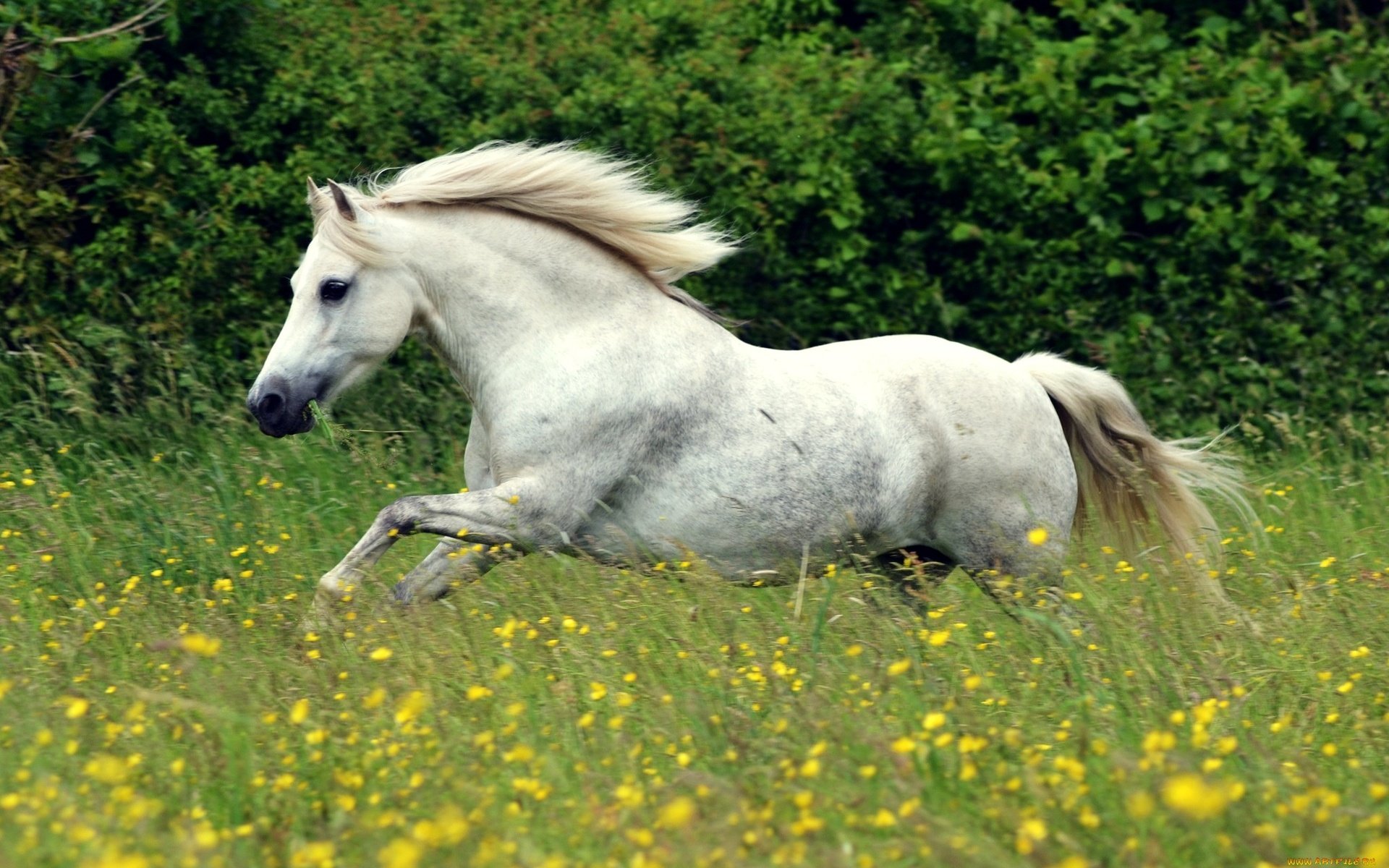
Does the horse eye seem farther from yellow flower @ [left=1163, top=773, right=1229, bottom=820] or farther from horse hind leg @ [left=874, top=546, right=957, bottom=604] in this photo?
yellow flower @ [left=1163, top=773, right=1229, bottom=820]

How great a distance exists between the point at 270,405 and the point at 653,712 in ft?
4.75

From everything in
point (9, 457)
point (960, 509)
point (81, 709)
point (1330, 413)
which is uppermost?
point (81, 709)

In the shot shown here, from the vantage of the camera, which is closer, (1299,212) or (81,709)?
(81,709)

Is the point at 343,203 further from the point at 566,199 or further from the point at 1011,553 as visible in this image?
the point at 1011,553

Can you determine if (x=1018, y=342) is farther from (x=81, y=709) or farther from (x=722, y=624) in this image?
(x=81, y=709)

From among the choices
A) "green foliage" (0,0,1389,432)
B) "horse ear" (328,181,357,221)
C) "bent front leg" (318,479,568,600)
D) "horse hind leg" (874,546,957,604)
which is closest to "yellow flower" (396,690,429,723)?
"bent front leg" (318,479,568,600)

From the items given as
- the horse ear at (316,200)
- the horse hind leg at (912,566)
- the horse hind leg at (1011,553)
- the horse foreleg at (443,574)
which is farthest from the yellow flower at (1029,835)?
the horse ear at (316,200)

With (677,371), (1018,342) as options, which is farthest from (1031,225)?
(677,371)

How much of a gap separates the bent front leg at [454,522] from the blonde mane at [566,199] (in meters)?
0.84

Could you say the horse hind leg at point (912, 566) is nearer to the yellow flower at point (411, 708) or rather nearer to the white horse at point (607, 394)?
the white horse at point (607, 394)

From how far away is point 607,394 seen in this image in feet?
15.1

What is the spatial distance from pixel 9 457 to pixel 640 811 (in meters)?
4.53

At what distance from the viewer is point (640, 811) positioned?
314cm

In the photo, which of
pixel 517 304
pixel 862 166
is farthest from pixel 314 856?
pixel 862 166
